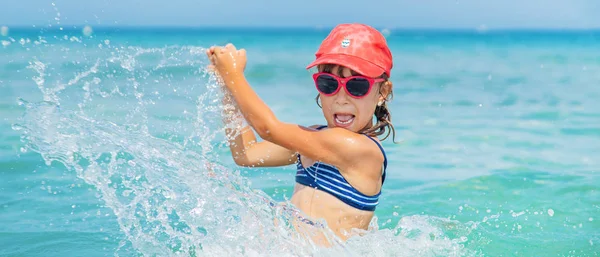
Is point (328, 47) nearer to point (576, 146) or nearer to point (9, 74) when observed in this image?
point (576, 146)

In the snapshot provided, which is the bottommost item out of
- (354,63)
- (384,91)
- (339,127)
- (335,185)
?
(335,185)

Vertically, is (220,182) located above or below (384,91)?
below

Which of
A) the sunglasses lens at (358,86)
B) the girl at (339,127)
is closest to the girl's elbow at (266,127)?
the girl at (339,127)

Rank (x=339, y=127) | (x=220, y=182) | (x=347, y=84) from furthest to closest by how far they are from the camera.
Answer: (x=220, y=182)
(x=339, y=127)
(x=347, y=84)

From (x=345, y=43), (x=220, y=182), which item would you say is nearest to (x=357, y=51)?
(x=345, y=43)

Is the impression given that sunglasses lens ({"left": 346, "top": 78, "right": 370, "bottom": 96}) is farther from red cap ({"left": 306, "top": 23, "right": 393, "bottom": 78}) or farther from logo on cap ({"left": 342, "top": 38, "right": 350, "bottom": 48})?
logo on cap ({"left": 342, "top": 38, "right": 350, "bottom": 48})

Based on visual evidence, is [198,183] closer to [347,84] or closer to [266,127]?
[266,127]

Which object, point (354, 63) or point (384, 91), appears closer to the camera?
point (354, 63)

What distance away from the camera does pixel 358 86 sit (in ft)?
10.5

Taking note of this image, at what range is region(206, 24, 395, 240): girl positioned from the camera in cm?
306

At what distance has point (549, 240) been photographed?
4.54m

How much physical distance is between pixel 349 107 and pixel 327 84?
0.48 ft

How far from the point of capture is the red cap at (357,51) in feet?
10.4

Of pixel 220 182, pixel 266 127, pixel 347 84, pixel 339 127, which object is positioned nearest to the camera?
pixel 266 127
